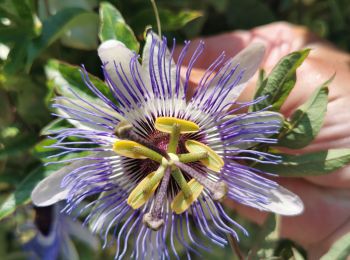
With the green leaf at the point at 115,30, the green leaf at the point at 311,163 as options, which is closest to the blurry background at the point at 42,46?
the green leaf at the point at 115,30

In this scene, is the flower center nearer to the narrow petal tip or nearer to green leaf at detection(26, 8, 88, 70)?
the narrow petal tip

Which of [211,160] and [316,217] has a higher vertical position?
[211,160]

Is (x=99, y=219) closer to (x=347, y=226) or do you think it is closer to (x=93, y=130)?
(x=93, y=130)

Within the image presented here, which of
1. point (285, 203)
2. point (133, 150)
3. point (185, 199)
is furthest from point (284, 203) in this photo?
point (133, 150)

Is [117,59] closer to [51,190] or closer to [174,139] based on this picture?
[174,139]

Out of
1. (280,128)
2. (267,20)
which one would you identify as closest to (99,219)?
(280,128)

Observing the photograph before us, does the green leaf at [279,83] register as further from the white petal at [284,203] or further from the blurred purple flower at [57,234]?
the blurred purple flower at [57,234]

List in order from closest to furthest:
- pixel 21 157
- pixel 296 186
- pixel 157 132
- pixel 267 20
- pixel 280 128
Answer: pixel 280 128
pixel 157 132
pixel 296 186
pixel 21 157
pixel 267 20
